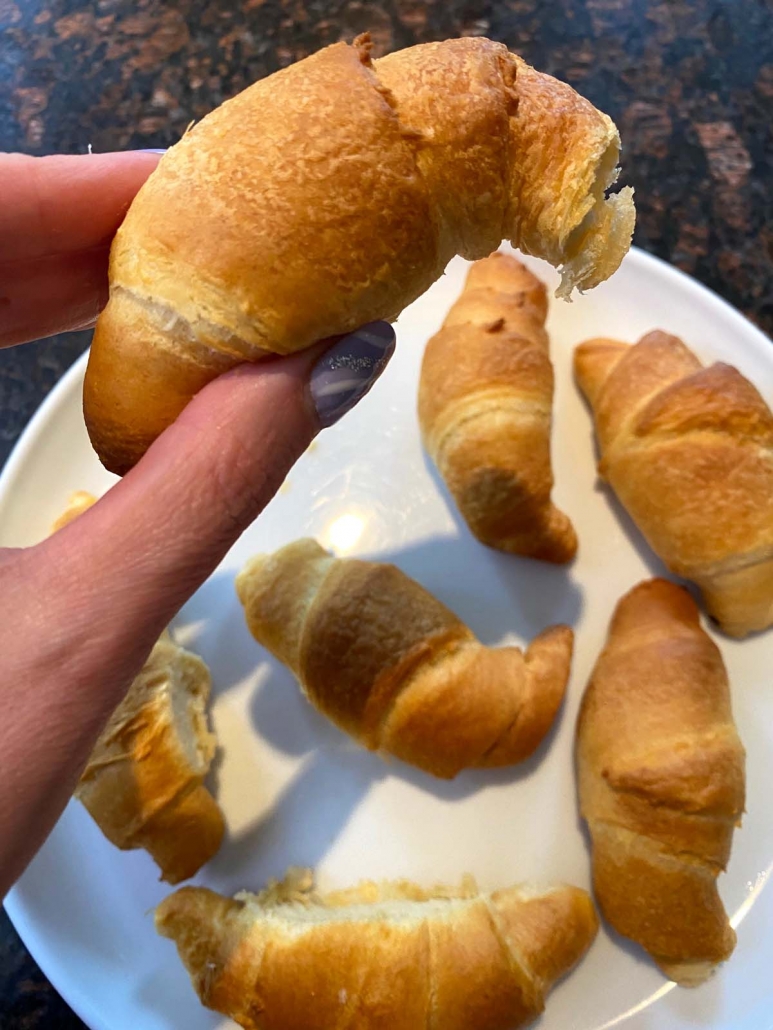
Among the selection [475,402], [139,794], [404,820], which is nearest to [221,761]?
[139,794]

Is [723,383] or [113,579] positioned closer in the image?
[113,579]

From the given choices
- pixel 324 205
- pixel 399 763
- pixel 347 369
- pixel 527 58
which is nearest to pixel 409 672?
pixel 399 763

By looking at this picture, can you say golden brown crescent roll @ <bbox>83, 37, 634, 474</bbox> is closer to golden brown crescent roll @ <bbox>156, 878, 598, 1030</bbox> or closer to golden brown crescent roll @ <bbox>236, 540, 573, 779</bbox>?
golden brown crescent roll @ <bbox>236, 540, 573, 779</bbox>

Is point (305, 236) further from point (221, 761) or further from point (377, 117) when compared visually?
point (221, 761)

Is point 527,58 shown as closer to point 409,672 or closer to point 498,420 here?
point 498,420

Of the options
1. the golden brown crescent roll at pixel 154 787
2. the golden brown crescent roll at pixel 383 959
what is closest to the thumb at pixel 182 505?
the golden brown crescent roll at pixel 154 787

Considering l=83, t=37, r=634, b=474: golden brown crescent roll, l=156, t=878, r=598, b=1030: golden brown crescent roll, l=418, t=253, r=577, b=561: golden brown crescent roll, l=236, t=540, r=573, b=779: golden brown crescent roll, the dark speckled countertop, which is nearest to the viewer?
l=83, t=37, r=634, b=474: golden brown crescent roll

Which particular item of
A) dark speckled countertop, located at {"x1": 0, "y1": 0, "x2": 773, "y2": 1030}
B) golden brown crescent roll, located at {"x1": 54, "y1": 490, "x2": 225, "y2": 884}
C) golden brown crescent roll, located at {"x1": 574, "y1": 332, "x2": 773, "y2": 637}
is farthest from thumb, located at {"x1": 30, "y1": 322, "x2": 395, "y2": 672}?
dark speckled countertop, located at {"x1": 0, "y1": 0, "x2": 773, "y2": 1030}
